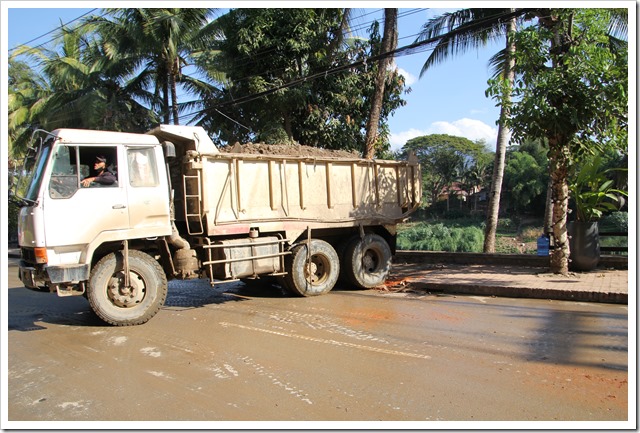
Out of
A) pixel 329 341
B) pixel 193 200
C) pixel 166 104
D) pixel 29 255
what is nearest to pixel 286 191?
pixel 193 200

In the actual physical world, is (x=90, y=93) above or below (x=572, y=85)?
above

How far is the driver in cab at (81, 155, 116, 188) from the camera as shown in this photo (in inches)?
284

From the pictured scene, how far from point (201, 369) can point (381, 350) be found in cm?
205

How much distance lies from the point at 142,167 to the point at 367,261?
5.13 meters

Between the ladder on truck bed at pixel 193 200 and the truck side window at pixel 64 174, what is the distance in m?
1.73

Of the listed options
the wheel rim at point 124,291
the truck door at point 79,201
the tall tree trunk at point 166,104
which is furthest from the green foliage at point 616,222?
the truck door at point 79,201

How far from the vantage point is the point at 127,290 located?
7.35 metres

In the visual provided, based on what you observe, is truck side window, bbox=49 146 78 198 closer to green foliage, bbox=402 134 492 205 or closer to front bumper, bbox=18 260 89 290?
front bumper, bbox=18 260 89 290

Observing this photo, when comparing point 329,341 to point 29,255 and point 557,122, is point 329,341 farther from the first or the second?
point 557,122

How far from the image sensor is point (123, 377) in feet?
16.7

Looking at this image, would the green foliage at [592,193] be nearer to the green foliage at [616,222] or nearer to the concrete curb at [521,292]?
the concrete curb at [521,292]

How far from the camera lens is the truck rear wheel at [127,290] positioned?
7148mm

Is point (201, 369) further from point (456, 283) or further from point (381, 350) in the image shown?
point (456, 283)

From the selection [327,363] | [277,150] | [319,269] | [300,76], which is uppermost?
[300,76]
